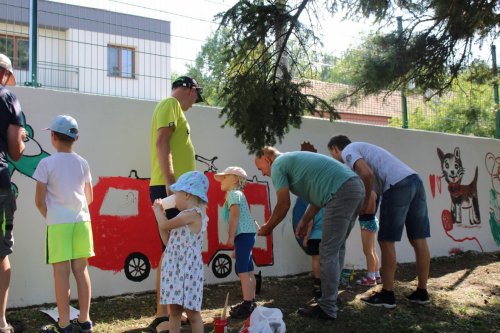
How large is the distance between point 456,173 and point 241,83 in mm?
4930

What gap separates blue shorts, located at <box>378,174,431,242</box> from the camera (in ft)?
15.8

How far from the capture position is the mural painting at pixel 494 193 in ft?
30.4

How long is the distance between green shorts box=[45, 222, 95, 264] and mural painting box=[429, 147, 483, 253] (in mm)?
6223

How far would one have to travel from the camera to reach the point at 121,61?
554 cm

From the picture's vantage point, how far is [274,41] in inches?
224

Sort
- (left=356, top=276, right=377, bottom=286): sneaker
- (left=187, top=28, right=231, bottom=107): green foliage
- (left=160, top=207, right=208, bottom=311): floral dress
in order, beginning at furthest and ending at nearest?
(left=356, top=276, right=377, bottom=286): sneaker
(left=187, top=28, right=231, bottom=107): green foliage
(left=160, top=207, right=208, bottom=311): floral dress

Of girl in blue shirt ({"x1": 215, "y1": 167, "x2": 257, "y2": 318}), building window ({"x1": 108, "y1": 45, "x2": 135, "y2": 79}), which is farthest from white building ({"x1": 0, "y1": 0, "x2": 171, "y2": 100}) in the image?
girl in blue shirt ({"x1": 215, "y1": 167, "x2": 257, "y2": 318})

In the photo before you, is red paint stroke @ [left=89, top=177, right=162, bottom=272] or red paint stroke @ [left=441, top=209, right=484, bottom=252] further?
red paint stroke @ [left=441, top=209, right=484, bottom=252]

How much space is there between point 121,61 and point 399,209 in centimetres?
329

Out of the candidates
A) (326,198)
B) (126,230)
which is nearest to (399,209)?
(326,198)

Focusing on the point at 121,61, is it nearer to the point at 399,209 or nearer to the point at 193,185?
the point at 193,185

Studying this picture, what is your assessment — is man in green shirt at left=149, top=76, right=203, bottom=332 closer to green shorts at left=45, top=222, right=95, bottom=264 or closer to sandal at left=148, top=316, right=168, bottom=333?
sandal at left=148, top=316, right=168, bottom=333

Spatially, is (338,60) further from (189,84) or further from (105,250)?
(105,250)

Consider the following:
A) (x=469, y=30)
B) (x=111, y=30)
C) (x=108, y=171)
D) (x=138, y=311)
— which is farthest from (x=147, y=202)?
(x=469, y=30)
